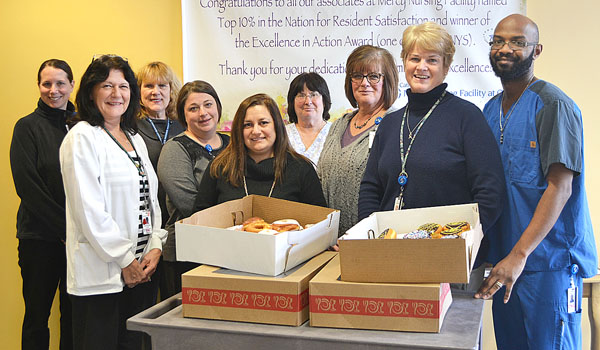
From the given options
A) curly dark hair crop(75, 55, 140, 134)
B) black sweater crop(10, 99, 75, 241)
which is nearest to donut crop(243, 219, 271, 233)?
curly dark hair crop(75, 55, 140, 134)

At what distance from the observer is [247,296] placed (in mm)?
1425

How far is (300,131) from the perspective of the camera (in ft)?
9.37

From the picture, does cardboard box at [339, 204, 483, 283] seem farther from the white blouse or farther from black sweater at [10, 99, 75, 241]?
black sweater at [10, 99, 75, 241]

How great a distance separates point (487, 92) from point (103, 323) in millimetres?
2314

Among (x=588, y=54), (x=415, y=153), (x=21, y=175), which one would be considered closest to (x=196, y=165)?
(x=21, y=175)

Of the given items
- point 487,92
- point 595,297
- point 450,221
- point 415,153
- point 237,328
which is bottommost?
point 595,297

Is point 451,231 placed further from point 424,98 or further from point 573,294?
point 573,294

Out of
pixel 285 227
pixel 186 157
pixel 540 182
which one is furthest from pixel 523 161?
pixel 186 157

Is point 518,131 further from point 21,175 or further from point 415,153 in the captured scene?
point 21,175

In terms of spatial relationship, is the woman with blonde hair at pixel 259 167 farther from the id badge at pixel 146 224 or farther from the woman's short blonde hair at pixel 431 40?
the woman's short blonde hair at pixel 431 40

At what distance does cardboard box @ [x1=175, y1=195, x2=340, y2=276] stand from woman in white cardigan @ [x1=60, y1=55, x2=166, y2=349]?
605mm

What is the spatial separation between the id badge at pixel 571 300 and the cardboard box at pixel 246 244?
787 mm

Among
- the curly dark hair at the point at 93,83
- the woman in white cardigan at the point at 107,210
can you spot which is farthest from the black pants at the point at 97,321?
the curly dark hair at the point at 93,83

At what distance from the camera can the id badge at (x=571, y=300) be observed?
176 cm
